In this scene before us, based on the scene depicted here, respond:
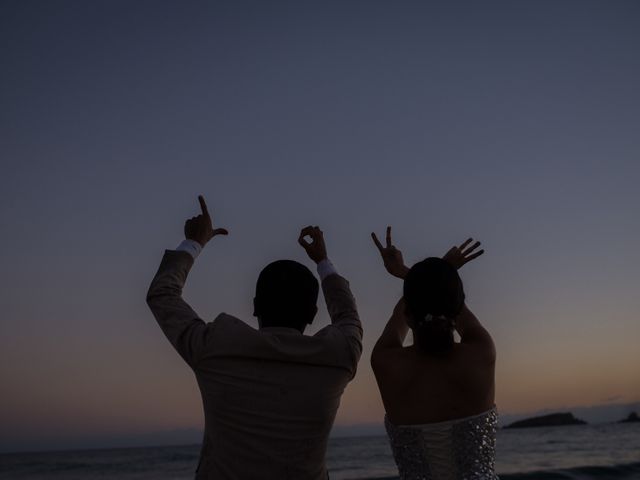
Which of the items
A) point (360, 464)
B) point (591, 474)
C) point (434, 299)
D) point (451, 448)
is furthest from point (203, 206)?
point (360, 464)

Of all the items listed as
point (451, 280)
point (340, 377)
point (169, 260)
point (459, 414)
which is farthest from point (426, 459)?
point (169, 260)

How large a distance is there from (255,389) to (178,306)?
0.45 meters

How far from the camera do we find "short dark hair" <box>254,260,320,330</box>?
2.62 m

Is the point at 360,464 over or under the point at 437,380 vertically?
under

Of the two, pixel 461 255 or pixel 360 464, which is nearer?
pixel 461 255

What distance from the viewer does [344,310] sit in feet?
9.53

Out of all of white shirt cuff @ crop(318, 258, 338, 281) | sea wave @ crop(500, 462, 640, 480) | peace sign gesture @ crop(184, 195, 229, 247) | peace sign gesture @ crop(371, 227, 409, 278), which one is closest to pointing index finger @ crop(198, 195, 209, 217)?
peace sign gesture @ crop(184, 195, 229, 247)

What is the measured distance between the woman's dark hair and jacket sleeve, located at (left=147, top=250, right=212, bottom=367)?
0.81 m

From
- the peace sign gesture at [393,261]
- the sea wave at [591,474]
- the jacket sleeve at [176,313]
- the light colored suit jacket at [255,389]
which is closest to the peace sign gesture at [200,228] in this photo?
the jacket sleeve at [176,313]

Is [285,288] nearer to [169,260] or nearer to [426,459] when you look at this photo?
[169,260]

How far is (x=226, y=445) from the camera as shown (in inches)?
98.0

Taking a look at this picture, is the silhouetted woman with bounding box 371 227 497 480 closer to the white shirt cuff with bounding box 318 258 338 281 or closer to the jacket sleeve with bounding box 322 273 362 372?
the jacket sleeve with bounding box 322 273 362 372

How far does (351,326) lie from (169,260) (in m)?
0.82

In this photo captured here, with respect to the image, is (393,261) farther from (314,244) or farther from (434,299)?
(434,299)
